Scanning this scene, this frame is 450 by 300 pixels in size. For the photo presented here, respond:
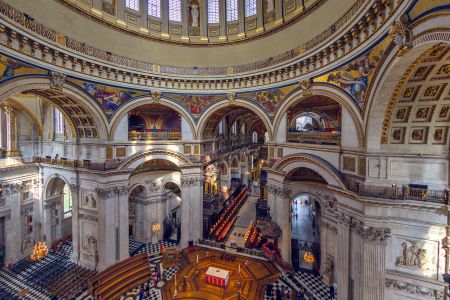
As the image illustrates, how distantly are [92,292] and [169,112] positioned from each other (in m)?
13.5

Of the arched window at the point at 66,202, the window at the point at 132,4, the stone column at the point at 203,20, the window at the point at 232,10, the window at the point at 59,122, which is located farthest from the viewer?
the arched window at the point at 66,202

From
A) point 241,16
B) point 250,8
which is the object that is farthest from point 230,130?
point 250,8

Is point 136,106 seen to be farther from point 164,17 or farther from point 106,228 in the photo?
point 106,228

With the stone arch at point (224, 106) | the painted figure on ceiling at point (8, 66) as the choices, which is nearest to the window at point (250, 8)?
the stone arch at point (224, 106)

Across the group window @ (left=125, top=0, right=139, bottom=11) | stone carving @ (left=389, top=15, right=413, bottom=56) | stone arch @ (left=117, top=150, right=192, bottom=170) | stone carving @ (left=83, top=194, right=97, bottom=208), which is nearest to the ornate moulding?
stone carving @ (left=389, top=15, right=413, bottom=56)

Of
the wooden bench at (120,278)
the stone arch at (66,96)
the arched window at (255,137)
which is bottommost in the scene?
the wooden bench at (120,278)

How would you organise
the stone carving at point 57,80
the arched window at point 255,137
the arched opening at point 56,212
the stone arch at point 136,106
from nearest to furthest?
the stone carving at point 57,80, the stone arch at point 136,106, the arched opening at point 56,212, the arched window at point 255,137

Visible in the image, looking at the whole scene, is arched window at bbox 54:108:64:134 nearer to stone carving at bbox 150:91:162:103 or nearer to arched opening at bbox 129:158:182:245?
arched opening at bbox 129:158:182:245

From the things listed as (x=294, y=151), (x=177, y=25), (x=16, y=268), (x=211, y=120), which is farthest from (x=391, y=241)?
(x=16, y=268)

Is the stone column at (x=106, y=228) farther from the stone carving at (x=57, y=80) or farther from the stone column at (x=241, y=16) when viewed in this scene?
the stone column at (x=241, y=16)

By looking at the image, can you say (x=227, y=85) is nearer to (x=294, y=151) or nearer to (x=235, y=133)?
(x=294, y=151)

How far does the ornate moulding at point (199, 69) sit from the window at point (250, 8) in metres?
3.88

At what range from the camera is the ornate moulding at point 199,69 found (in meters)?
7.95

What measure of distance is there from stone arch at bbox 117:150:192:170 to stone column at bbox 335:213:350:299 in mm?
10695
